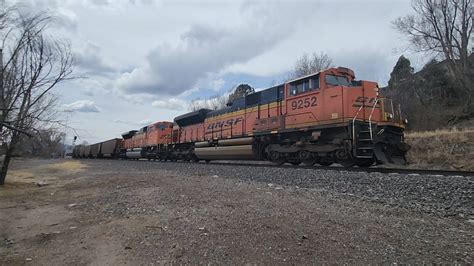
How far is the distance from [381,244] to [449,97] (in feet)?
115

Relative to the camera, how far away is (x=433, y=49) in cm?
3344

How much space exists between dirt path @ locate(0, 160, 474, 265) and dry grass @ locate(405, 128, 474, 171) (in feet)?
41.9

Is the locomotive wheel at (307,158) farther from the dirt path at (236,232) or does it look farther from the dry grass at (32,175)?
the dry grass at (32,175)

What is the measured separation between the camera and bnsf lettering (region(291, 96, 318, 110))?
1248 centimetres

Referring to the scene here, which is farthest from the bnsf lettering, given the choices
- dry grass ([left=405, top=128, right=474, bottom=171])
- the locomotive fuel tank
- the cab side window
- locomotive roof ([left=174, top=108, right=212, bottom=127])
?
the locomotive fuel tank

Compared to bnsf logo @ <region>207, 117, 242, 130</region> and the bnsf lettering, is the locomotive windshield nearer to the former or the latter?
the bnsf lettering

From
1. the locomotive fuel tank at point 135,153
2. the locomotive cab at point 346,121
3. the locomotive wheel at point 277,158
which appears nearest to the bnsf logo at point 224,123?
the locomotive wheel at point 277,158

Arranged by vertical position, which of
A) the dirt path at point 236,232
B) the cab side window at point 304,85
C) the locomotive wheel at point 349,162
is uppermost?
the cab side window at point 304,85

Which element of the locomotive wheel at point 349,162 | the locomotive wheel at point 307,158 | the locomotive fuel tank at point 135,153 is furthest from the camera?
the locomotive fuel tank at point 135,153

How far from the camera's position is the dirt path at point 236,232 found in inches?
144

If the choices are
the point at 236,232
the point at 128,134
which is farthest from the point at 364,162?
the point at 128,134

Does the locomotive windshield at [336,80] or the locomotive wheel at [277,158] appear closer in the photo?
the locomotive windshield at [336,80]

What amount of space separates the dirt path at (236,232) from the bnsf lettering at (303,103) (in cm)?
609

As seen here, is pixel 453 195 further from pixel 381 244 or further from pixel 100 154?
Result: pixel 100 154
